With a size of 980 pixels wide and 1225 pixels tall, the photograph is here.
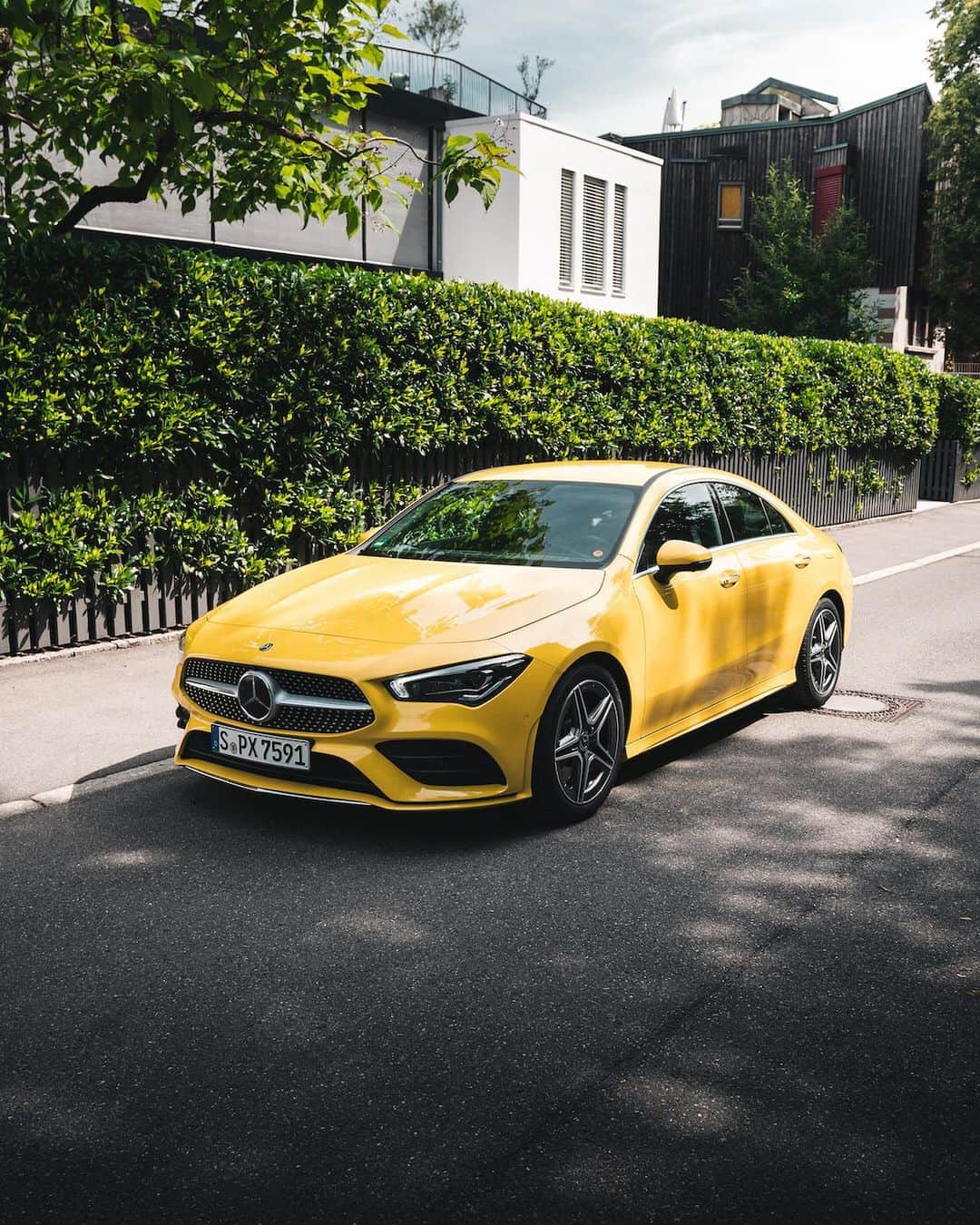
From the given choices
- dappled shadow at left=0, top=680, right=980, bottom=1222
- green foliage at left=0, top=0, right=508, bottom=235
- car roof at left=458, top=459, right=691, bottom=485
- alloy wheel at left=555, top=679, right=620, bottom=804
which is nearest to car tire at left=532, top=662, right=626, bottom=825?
alloy wheel at left=555, top=679, right=620, bottom=804

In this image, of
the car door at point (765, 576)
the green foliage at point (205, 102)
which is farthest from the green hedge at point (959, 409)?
the car door at point (765, 576)

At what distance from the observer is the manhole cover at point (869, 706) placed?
7887mm

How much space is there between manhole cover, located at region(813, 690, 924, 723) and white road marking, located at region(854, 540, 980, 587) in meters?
6.40

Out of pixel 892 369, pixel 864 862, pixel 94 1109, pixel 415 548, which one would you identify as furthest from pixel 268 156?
pixel 892 369

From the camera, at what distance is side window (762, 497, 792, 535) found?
779 cm

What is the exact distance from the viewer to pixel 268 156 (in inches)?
405

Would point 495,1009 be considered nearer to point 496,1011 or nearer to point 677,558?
point 496,1011

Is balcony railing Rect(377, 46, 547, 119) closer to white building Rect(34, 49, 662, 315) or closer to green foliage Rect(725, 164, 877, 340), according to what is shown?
white building Rect(34, 49, 662, 315)

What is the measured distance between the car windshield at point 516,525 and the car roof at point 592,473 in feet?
0.25

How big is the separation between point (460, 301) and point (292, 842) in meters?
8.41

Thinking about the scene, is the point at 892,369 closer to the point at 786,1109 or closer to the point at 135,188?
the point at 135,188

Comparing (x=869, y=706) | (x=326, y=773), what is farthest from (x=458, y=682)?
(x=869, y=706)

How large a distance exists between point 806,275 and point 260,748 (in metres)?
35.1

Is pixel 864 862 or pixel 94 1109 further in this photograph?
pixel 864 862
